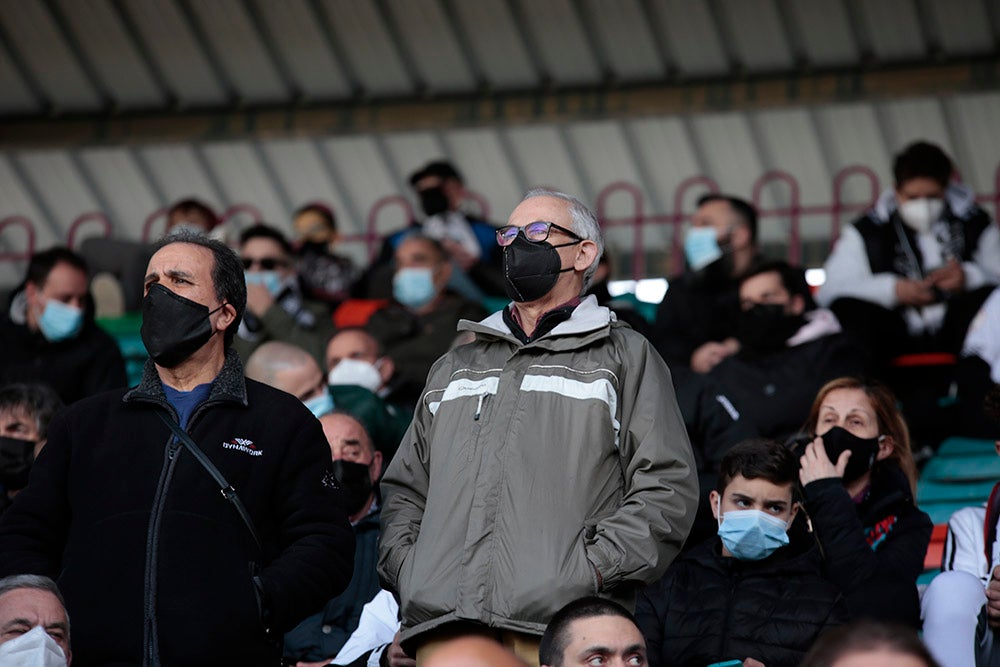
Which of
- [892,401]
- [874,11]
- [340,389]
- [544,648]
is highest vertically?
[874,11]

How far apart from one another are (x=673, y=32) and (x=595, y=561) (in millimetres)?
9226

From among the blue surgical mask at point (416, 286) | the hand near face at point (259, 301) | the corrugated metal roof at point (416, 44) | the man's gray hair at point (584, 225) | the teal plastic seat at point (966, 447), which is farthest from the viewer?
the corrugated metal roof at point (416, 44)

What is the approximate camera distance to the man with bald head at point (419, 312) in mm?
9695

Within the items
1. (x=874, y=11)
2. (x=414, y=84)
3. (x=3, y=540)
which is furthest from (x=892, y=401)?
(x=414, y=84)

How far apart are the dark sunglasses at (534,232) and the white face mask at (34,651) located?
1.76 m

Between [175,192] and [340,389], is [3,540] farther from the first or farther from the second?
[175,192]

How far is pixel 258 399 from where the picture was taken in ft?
16.8

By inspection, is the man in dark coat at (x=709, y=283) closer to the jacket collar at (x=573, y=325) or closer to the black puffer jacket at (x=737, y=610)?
the black puffer jacket at (x=737, y=610)

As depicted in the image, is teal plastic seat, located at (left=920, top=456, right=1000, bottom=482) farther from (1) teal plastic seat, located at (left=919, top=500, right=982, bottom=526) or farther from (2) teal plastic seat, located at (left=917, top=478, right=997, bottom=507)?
(1) teal plastic seat, located at (left=919, top=500, right=982, bottom=526)

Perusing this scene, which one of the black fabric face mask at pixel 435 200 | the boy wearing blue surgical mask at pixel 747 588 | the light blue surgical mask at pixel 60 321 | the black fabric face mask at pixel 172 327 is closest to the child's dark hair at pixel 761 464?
the boy wearing blue surgical mask at pixel 747 588

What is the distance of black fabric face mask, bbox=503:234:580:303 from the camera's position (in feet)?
17.4

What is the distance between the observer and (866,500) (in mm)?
6656

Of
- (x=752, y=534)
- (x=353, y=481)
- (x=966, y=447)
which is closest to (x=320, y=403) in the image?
(x=353, y=481)

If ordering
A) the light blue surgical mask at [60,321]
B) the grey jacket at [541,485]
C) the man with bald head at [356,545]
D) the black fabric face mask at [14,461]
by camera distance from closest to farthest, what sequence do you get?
the grey jacket at [541,485] → the man with bald head at [356,545] → the black fabric face mask at [14,461] → the light blue surgical mask at [60,321]
